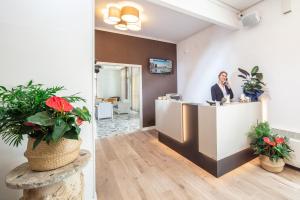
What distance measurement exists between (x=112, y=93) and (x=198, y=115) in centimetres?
845

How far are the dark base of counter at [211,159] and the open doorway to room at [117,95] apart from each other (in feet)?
10.6

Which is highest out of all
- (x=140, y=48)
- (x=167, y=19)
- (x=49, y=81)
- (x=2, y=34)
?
(x=167, y=19)

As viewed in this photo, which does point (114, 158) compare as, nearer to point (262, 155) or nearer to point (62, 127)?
point (62, 127)

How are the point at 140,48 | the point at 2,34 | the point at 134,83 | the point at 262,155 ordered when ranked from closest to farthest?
the point at 2,34
the point at 262,155
the point at 140,48
the point at 134,83

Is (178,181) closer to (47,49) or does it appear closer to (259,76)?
(47,49)

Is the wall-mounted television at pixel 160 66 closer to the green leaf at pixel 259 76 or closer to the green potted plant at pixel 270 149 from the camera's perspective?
the green leaf at pixel 259 76

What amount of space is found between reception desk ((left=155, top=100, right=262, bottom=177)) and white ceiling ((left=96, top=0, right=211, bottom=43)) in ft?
6.67

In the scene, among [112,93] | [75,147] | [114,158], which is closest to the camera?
[75,147]

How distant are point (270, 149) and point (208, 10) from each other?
2553mm

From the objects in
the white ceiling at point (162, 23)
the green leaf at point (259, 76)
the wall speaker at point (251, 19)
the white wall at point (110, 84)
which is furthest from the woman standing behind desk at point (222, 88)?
the white wall at point (110, 84)

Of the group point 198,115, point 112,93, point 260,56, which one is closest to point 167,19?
point 260,56

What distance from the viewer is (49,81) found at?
1.27 m

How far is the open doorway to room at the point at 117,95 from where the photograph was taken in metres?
6.14

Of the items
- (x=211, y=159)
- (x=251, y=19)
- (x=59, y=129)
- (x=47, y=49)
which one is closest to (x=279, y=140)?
(x=211, y=159)
